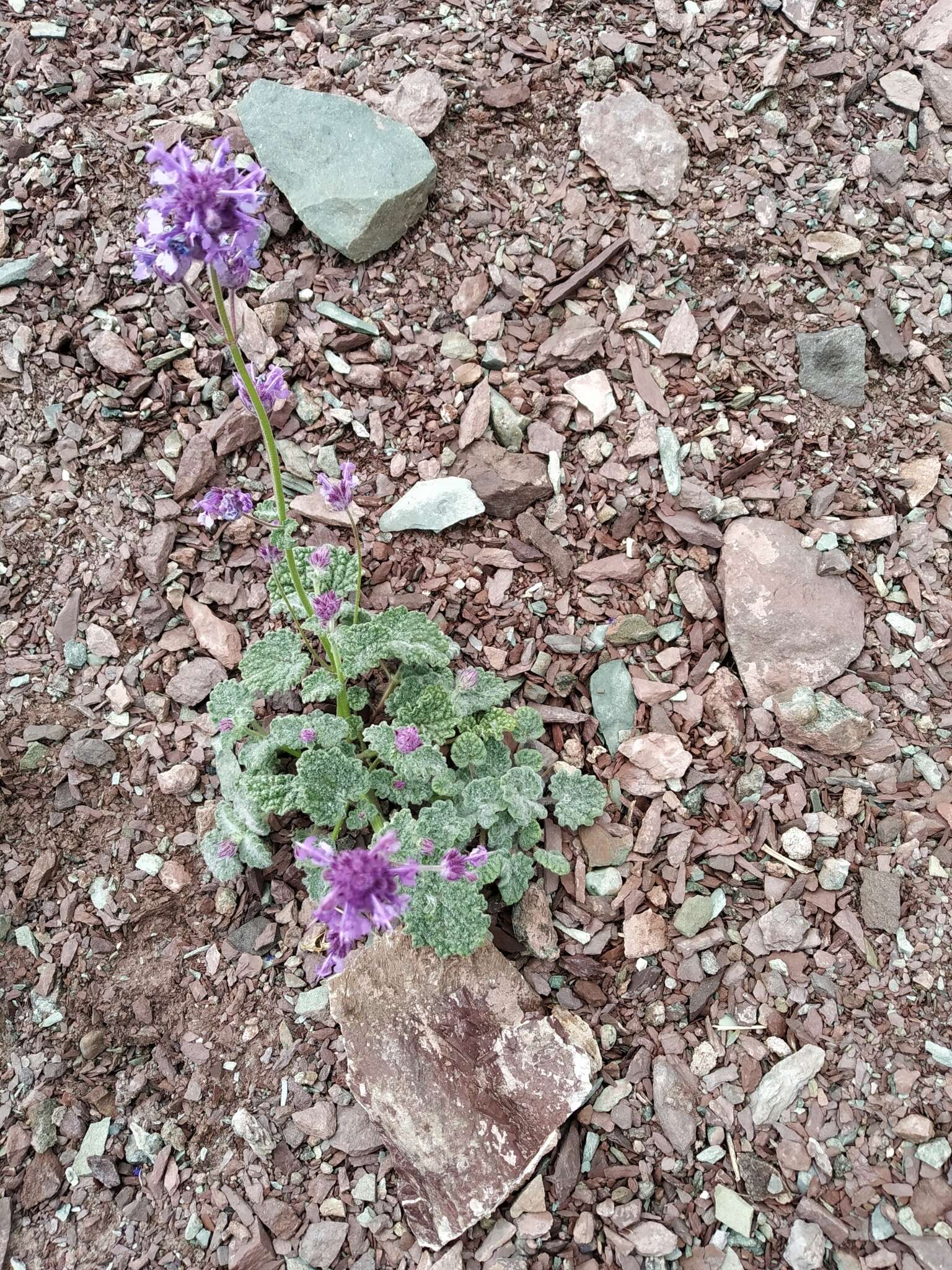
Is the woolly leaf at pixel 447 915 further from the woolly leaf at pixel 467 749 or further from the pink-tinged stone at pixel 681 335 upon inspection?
the pink-tinged stone at pixel 681 335

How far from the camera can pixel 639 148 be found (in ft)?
11.6

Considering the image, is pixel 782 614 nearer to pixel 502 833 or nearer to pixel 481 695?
pixel 481 695

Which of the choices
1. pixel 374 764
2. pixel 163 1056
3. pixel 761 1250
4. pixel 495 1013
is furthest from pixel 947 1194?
pixel 163 1056

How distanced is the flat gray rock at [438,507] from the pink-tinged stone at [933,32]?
2.49 m

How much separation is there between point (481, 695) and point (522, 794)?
33 cm

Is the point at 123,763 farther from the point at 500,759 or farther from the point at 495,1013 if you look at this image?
the point at 495,1013

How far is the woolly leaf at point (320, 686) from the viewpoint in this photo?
274cm

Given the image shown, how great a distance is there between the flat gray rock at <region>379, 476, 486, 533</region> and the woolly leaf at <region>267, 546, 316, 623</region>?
0.36m

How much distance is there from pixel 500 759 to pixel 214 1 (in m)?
3.21

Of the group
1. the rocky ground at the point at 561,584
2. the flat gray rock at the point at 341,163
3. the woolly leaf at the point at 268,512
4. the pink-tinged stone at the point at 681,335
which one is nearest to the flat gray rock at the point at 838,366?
the rocky ground at the point at 561,584

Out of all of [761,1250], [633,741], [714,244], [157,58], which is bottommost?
[761,1250]

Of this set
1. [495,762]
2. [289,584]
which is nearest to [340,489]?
[289,584]

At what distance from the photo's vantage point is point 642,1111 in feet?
8.91

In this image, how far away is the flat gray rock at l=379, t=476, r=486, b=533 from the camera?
3.21 meters
